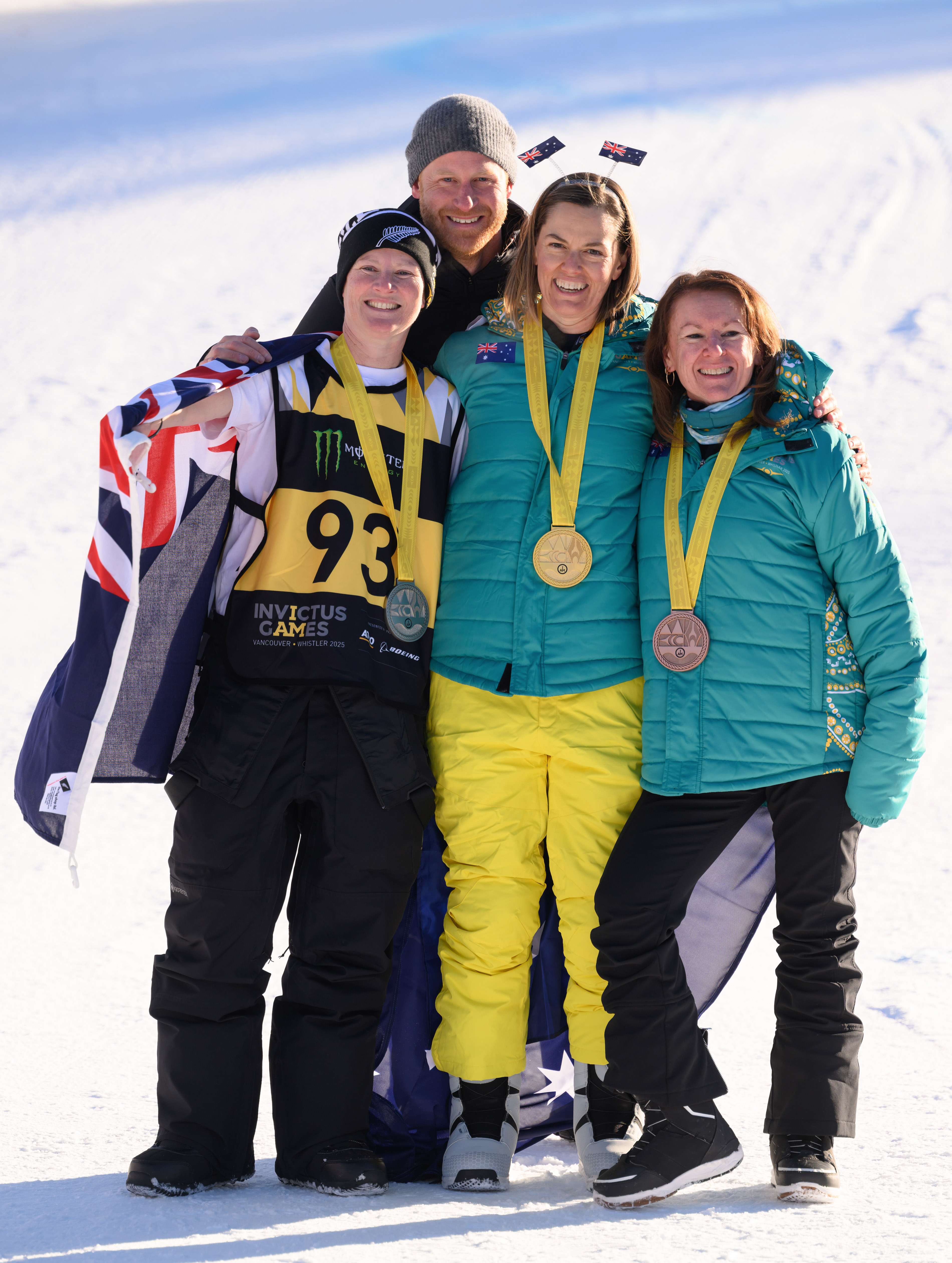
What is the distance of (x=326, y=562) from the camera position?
236 centimetres

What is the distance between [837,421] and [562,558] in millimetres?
593

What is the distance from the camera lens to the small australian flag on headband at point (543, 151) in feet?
8.91

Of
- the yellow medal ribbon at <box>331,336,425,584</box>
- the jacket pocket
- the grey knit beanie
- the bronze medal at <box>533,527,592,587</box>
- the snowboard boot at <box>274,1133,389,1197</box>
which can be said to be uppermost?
the grey knit beanie

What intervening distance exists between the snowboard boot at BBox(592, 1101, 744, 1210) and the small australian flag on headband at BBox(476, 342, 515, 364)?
56.3 inches

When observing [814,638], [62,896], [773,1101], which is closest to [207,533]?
[814,638]

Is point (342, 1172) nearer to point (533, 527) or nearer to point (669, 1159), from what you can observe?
point (669, 1159)

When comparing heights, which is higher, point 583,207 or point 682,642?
point 583,207

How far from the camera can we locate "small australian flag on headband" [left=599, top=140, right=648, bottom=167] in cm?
264

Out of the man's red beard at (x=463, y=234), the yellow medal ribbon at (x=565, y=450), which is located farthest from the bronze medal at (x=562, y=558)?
the man's red beard at (x=463, y=234)

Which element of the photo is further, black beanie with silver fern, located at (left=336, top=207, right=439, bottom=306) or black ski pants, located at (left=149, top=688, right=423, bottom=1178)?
black beanie with silver fern, located at (left=336, top=207, right=439, bottom=306)

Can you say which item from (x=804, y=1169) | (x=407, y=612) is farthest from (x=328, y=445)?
(x=804, y=1169)

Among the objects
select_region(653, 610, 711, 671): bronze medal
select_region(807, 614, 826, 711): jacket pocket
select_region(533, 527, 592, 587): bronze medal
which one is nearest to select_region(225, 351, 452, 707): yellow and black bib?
select_region(533, 527, 592, 587): bronze medal

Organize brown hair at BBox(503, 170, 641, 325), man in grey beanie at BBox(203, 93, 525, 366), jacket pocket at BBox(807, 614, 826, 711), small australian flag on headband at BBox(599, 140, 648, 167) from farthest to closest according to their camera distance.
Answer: man in grey beanie at BBox(203, 93, 525, 366)
small australian flag on headband at BBox(599, 140, 648, 167)
brown hair at BBox(503, 170, 641, 325)
jacket pocket at BBox(807, 614, 826, 711)

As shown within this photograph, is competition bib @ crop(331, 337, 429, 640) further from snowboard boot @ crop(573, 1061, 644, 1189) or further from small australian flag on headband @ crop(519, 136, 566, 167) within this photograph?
snowboard boot @ crop(573, 1061, 644, 1189)
